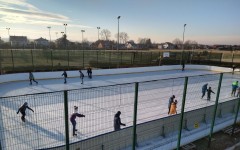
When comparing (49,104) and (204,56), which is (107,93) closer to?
(49,104)

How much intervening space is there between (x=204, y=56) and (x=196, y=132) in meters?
33.6

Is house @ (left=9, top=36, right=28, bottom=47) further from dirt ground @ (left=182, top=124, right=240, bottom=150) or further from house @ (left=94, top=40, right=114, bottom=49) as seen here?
dirt ground @ (left=182, top=124, right=240, bottom=150)

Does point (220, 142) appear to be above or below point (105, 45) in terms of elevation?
below

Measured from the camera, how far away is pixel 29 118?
8156 millimetres

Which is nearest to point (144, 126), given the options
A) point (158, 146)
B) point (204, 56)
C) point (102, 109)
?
point (158, 146)

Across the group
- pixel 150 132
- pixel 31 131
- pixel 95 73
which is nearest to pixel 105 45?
pixel 95 73

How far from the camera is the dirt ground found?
6.02 meters

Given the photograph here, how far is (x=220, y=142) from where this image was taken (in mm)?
6332

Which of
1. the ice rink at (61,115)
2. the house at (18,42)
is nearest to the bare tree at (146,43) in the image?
the house at (18,42)

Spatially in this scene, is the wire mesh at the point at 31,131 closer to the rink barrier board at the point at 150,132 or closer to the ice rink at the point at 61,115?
the ice rink at the point at 61,115

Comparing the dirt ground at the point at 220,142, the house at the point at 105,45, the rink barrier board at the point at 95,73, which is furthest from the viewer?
the house at the point at 105,45

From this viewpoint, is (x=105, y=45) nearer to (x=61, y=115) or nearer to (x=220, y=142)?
(x=61, y=115)

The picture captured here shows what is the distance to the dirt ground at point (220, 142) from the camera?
6.02 metres

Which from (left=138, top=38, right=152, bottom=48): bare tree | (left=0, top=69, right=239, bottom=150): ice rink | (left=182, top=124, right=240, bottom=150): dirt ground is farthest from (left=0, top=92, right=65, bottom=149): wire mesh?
(left=138, top=38, right=152, bottom=48): bare tree
